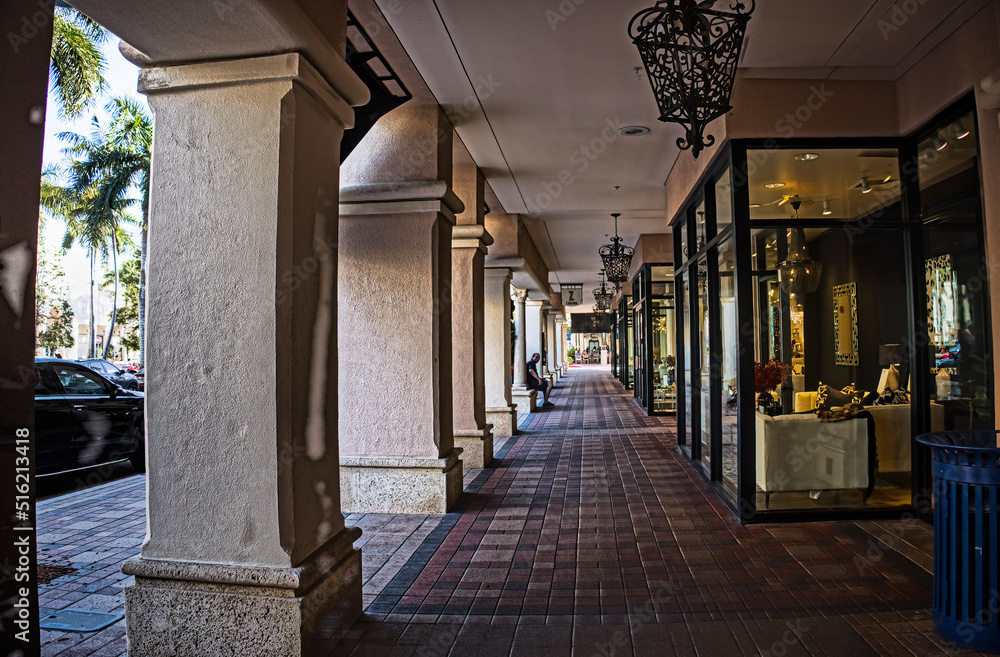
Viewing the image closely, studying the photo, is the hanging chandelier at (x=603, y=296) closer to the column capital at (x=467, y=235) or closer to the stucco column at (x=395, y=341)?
the column capital at (x=467, y=235)

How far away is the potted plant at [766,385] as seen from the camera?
517cm

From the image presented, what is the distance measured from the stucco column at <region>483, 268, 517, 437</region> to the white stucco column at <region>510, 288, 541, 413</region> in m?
2.87

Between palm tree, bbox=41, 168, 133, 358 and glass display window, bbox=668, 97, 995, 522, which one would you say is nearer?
glass display window, bbox=668, 97, 995, 522

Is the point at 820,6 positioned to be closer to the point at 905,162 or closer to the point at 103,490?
the point at 905,162

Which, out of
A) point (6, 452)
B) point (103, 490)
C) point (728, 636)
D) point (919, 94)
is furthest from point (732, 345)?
point (103, 490)

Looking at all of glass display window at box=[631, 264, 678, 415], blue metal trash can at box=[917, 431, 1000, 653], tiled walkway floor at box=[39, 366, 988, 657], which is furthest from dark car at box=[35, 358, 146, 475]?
glass display window at box=[631, 264, 678, 415]

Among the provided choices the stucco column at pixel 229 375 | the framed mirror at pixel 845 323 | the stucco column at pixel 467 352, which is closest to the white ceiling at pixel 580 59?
the stucco column at pixel 467 352

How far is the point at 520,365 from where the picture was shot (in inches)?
559

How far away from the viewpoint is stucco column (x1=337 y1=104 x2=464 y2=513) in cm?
532

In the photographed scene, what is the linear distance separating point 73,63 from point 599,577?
1591 centimetres

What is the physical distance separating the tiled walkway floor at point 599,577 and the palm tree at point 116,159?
16929 mm

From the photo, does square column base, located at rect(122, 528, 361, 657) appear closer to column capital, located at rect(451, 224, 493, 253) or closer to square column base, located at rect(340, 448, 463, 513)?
square column base, located at rect(340, 448, 463, 513)

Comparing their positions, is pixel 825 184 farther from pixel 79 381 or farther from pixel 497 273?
pixel 79 381

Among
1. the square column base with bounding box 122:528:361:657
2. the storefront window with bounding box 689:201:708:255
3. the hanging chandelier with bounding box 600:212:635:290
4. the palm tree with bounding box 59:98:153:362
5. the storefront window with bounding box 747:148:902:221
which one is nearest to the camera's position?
the square column base with bounding box 122:528:361:657
